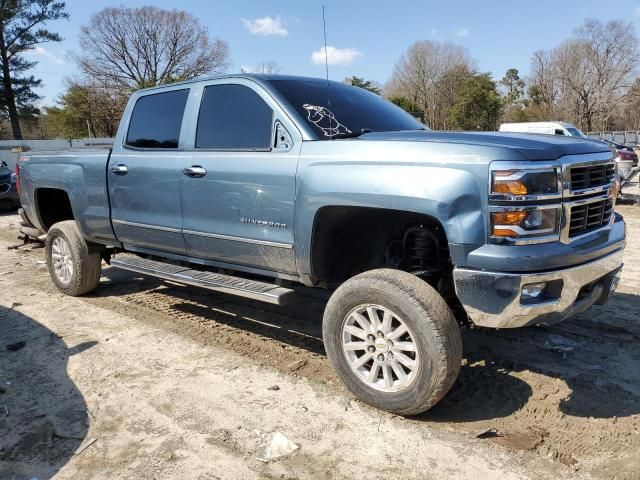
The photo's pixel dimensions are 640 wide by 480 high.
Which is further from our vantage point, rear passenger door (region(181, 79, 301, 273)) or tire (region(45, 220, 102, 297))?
tire (region(45, 220, 102, 297))

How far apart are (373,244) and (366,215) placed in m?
0.33

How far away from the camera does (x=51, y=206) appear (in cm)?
618

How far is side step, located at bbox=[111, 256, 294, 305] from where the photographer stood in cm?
365

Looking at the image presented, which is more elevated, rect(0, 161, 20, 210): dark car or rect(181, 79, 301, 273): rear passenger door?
rect(181, 79, 301, 273): rear passenger door

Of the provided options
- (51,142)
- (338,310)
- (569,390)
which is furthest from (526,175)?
(51,142)

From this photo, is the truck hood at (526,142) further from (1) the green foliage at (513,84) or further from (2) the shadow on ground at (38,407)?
(1) the green foliage at (513,84)

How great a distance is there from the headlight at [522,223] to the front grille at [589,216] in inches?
8.8

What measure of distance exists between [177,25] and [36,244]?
137 feet

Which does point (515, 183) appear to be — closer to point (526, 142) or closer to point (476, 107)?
point (526, 142)

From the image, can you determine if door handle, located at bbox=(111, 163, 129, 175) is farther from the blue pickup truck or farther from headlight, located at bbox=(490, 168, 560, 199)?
headlight, located at bbox=(490, 168, 560, 199)

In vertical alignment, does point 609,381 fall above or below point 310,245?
below

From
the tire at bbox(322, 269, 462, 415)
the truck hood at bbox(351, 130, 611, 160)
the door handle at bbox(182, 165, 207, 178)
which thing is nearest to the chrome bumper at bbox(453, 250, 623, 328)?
the tire at bbox(322, 269, 462, 415)

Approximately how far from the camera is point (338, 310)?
329 cm

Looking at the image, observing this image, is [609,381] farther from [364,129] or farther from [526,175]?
[364,129]
